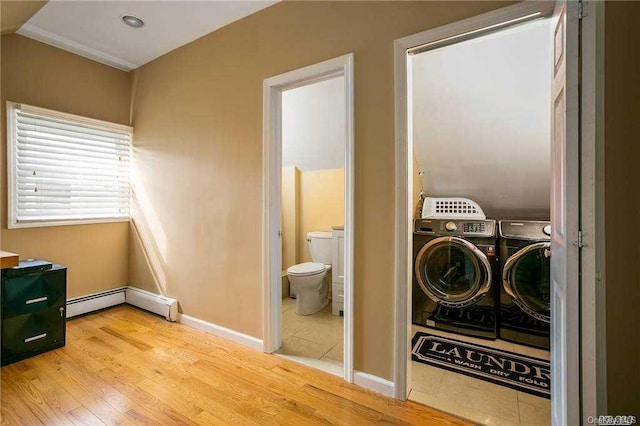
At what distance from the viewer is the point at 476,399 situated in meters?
1.79

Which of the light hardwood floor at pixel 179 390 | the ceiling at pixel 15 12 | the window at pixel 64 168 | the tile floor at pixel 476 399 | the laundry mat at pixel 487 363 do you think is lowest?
the tile floor at pixel 476 399

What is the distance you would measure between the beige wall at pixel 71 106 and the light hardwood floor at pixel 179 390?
862 millimetres

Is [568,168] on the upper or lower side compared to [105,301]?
upper

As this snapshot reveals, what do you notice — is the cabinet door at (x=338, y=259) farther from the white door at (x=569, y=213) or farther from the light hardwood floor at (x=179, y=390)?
the white door at (x=569, y=213)

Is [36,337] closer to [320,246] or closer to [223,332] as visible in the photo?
[223,332]

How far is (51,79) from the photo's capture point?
2785 millimetres

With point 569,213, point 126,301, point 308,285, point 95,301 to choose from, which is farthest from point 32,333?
point 569,213

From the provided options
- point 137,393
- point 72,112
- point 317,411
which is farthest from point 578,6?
point 72,112

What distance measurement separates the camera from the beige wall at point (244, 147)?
5.86 feet

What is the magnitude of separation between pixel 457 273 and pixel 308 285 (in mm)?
1405

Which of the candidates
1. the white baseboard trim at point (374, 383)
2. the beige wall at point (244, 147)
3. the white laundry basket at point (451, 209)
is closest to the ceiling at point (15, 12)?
the beige wall at point (244, 147)

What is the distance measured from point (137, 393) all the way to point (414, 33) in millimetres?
2579

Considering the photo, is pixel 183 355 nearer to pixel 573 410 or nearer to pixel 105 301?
pixel 105 301
